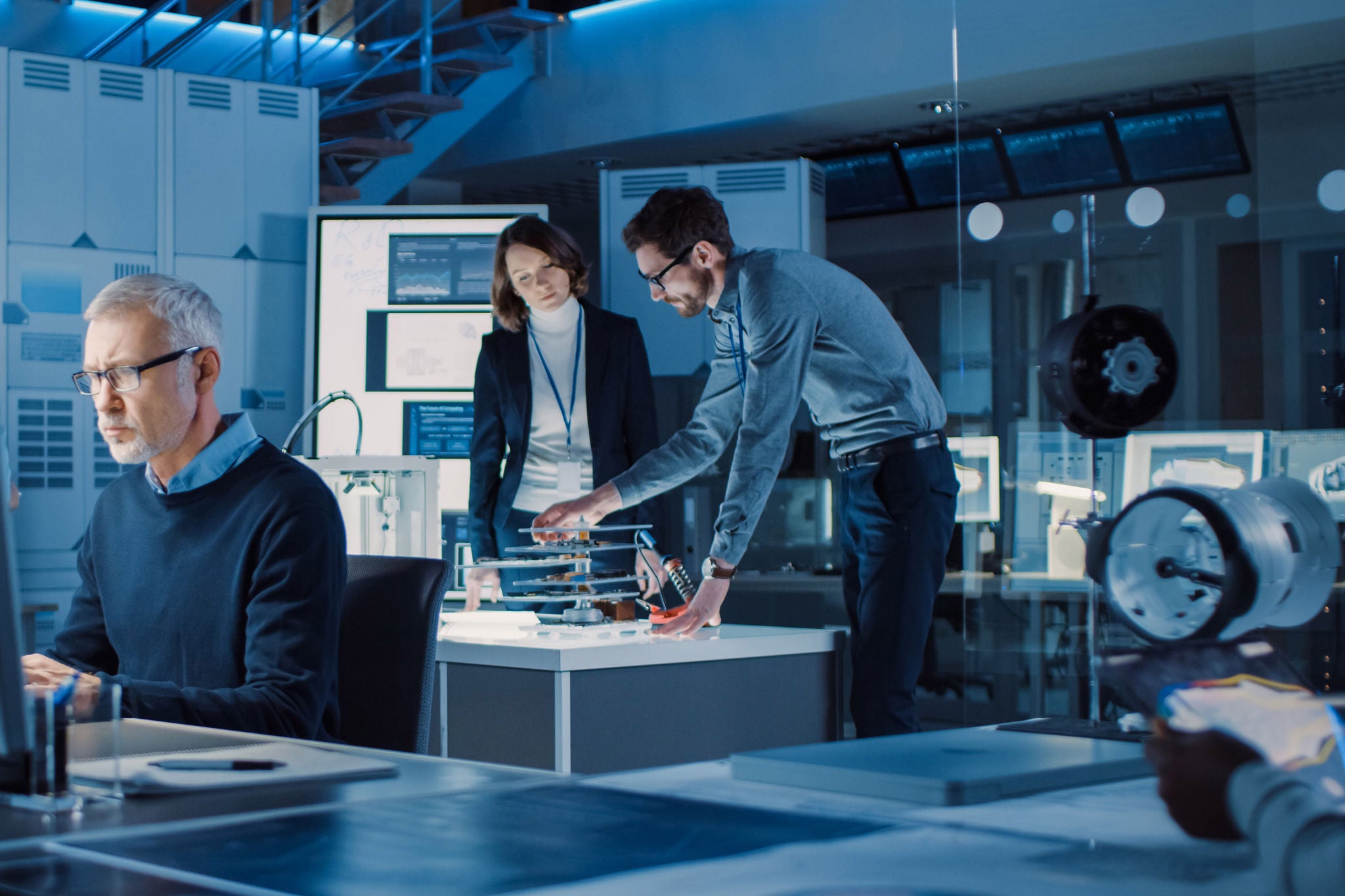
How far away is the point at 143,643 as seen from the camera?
192 centimetres

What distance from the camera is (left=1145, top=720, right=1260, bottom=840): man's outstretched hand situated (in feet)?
2.34

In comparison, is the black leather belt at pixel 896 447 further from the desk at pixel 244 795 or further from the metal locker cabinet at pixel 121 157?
the metal locker cabinet at pixel 121 157

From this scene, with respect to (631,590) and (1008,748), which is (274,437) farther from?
(1008,748)

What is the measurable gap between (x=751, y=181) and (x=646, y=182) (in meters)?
0.45

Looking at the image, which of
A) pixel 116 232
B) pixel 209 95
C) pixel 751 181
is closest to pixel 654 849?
pixel 116 232

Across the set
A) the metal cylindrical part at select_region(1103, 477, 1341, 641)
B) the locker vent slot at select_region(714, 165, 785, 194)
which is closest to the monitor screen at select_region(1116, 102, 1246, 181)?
the metal cylindrical part at select_region(1103, 477, 1341, 641)

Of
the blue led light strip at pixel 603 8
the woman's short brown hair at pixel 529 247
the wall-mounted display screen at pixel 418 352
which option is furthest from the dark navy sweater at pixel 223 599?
the blue led light strip at pixel 603 8

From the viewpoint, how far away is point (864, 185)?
7.56 metres

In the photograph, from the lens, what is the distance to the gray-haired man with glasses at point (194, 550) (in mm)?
1712

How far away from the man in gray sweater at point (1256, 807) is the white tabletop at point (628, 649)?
1.58m

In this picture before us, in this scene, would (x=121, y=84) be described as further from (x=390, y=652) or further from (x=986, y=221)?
(x=390, y=652)

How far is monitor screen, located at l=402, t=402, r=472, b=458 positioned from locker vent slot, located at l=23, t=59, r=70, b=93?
63.9 inches

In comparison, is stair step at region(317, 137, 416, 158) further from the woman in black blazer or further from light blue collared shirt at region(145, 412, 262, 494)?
light blue collared shirt at region(145, 412, 262, 494)

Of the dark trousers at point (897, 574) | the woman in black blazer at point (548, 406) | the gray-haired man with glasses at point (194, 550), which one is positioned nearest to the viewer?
the gray-haired man with glasses at point (194, 550)
